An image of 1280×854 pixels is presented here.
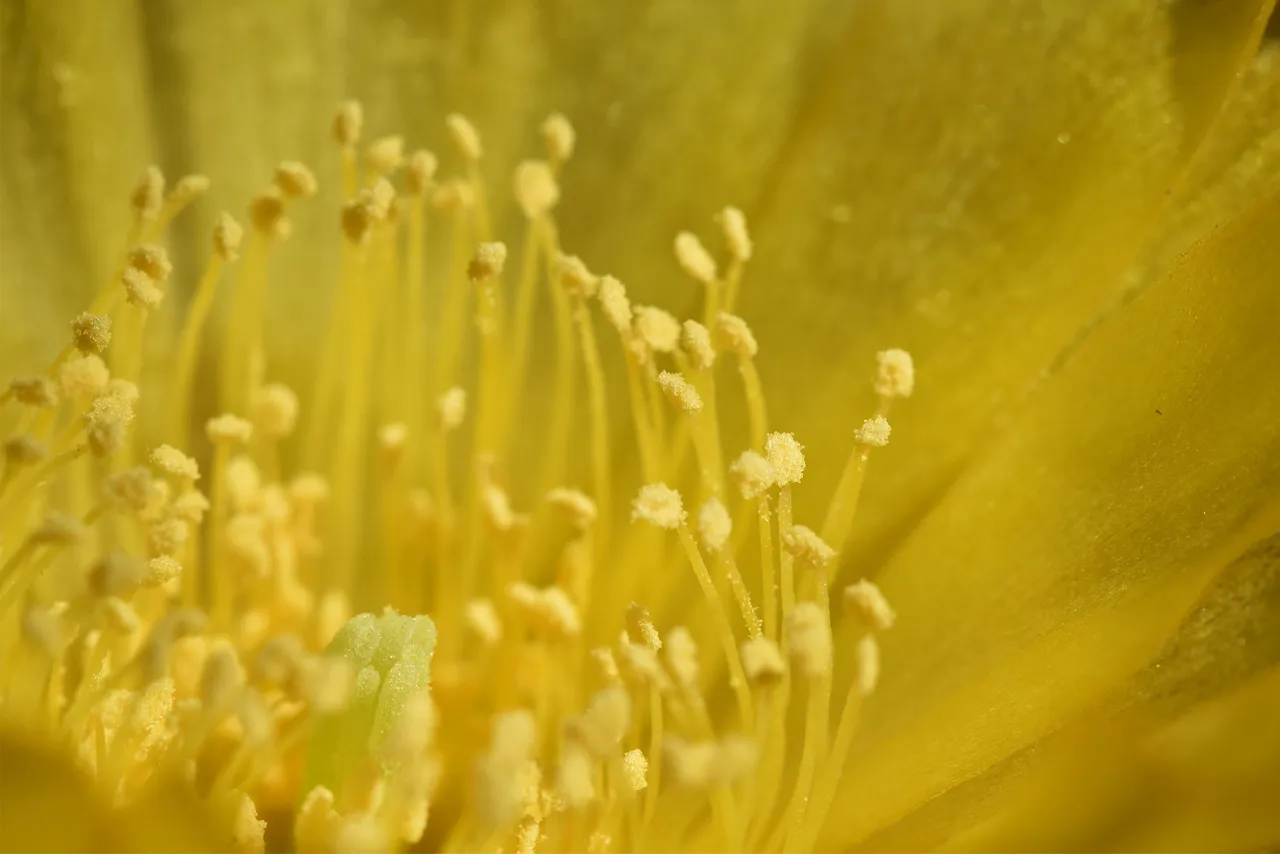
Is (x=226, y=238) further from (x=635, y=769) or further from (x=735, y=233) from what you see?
(x=635, y=769)

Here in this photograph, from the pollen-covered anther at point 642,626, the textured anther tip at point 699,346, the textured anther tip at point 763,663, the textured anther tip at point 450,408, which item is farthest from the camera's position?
the textured anther tip at point 450,408

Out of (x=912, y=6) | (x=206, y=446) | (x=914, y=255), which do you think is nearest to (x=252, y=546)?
(x=206, y=446)

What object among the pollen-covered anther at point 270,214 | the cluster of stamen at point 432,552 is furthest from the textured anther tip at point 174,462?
the pollen-covered anther at point 270,214

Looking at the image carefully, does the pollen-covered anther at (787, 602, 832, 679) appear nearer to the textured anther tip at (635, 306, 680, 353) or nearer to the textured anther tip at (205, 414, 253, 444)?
the textured anther tip at (635, 306, 680, 353)

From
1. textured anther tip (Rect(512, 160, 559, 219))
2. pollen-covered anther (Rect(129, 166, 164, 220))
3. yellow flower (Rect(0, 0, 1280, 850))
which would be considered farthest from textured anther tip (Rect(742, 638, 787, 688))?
pollen-covered anther (Rect(129, 166, 164, 220))

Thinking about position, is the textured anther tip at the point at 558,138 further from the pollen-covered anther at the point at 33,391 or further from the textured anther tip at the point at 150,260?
the pollen-covered anther at the point at 33,391

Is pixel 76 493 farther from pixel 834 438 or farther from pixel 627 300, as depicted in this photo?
pixel 834 438

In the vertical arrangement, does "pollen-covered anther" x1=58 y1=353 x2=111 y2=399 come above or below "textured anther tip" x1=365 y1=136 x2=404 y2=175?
below
